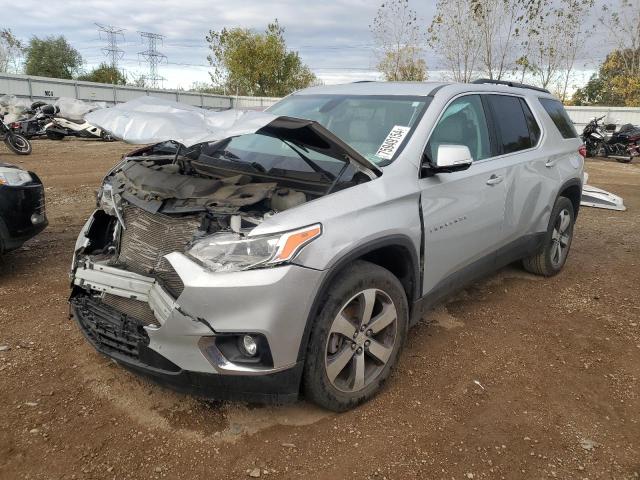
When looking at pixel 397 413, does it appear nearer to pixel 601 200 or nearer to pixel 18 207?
pixel 18 207

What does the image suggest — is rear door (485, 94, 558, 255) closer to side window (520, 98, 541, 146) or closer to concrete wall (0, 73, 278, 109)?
side window (520, 98, 541, 146)

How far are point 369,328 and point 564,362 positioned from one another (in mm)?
1558

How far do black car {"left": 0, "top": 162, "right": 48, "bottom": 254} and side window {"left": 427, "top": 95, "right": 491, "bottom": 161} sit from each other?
353 cm

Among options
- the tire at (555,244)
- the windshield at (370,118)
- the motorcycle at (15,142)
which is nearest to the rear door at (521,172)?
the tire at (555,244)

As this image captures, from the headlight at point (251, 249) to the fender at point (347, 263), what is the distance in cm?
20

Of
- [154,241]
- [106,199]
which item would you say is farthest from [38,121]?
[154,241]

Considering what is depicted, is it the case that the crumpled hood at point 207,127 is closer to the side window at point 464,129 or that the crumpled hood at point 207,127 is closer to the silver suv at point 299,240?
the silver suv at point 299,240

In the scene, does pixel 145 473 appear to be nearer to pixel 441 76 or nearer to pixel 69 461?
pixel 69 461

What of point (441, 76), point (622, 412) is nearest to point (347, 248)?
point (622, 412)

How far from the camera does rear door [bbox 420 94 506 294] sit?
306 centimetres

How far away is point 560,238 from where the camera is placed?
487 centimetres

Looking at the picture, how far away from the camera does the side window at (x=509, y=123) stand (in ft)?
12.7

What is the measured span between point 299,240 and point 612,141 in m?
17.8

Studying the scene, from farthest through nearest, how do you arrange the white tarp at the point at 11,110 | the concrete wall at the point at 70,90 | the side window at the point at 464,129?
the concrete wall at the point at 70,90 < the white tarp at the point at 11,110 < the side window at the point at 464,129
